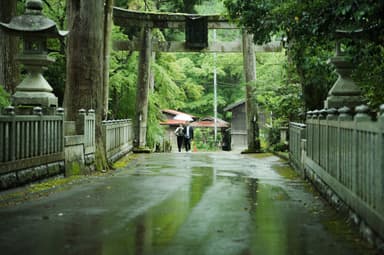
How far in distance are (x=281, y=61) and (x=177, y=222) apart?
21310 millimetres

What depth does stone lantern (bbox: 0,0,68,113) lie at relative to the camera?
1212 centimetres

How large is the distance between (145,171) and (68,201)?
19.7ft

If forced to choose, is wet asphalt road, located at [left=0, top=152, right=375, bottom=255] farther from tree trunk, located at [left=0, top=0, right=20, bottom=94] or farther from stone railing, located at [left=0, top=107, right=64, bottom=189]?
tree trunk, located at [left=0, top=0, right=20, bottom=94]

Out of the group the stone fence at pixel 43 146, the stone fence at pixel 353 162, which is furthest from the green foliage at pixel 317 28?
the stone fence at pixel 43 146

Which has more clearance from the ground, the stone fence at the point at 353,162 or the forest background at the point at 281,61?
the forest background at the point at 281,61

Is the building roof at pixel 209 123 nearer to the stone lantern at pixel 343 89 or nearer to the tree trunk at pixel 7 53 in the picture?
the tree trunk at pixel 7 53

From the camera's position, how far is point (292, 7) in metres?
12.2

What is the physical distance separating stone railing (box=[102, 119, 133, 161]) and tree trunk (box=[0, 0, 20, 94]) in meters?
3.26

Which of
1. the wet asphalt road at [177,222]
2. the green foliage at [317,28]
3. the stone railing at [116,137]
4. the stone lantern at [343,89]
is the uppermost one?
the green foliage at [317,28]

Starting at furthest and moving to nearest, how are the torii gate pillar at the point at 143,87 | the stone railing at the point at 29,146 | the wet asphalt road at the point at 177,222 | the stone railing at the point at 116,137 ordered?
the torii gate pillar at the point at 143,87
the stone railing at the point at 116,137
the stone railing at the point at 29,146
the wet asphalt road at the point at 177,222

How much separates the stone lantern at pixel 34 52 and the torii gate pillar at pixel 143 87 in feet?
44.8

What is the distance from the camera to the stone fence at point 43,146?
9609mm

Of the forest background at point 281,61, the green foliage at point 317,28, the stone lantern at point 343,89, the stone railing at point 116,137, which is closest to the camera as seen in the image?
the green foliage at point 317,28

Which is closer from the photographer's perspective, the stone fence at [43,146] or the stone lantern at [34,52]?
the stone fence at [43,146]
